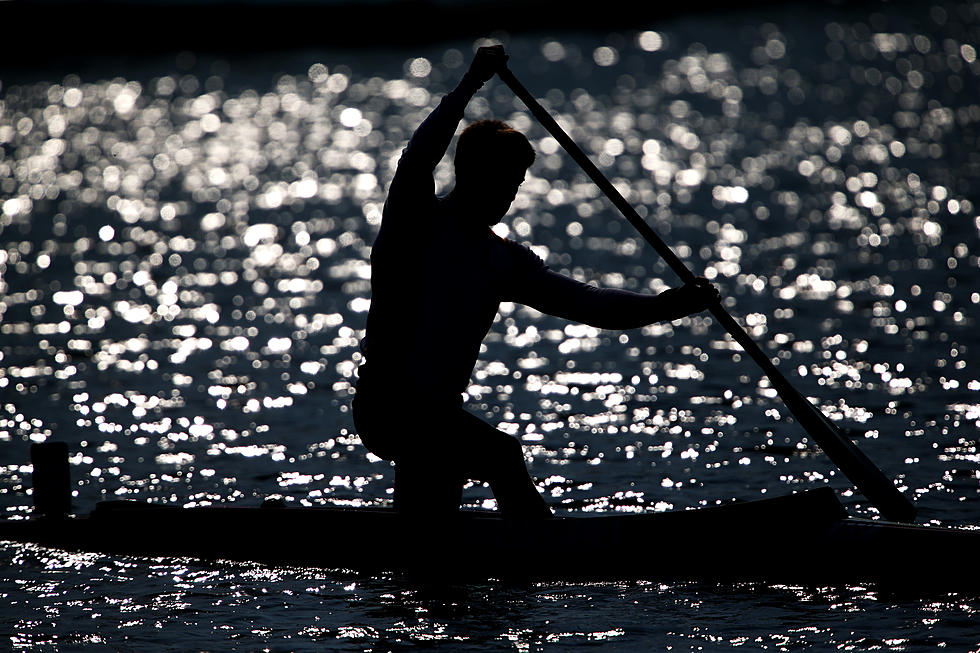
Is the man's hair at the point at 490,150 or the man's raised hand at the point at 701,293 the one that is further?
the man's raised hand at the point at 701,293

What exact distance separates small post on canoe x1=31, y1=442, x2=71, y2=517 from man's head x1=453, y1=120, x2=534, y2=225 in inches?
155

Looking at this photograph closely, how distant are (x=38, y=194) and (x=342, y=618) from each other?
28350 mm

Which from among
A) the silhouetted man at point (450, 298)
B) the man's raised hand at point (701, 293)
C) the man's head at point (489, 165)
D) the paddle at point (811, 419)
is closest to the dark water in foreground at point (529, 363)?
the silhouetted man at point (450, 298)

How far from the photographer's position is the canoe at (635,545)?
8.23 m

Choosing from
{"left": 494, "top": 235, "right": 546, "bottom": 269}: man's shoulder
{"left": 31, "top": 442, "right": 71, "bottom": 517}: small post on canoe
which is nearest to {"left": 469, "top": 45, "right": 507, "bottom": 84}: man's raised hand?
{"left": 494, "top": 235, "right": 546, "bottom": 269}: man's shoulder

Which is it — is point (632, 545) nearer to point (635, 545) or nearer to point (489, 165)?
point (635, 545)

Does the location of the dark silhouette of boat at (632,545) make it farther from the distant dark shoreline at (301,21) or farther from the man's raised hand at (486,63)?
the distant dark shoreline at (301,21)

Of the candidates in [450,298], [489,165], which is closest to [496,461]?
[450,298]

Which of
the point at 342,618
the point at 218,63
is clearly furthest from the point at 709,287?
the point at 218,63

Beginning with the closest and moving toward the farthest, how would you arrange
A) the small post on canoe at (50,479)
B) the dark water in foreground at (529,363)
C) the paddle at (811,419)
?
1. the dark water in foreground at (529,363)
2. the paddle at (811,419)
3. the small post on canoe at (50,479)

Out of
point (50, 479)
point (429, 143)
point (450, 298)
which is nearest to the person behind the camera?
point (429, 143)

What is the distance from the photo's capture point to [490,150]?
7.54 meters

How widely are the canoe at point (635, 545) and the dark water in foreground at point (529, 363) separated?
114 mm

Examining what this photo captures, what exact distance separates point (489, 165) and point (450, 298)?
0.74m
